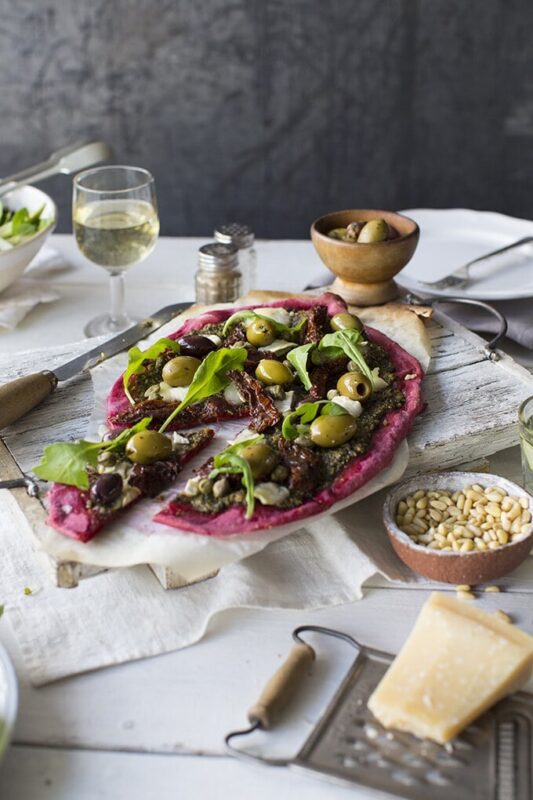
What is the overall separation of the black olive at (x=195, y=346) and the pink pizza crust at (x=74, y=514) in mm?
367

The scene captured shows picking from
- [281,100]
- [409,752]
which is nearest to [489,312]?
[409,752]

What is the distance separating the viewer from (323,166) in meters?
3.72

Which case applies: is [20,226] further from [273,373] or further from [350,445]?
[350,445]

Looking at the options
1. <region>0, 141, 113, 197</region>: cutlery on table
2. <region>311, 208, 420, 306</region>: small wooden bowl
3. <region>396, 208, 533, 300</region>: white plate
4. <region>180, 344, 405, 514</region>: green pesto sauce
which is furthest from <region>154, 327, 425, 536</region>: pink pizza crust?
<region>0, 141, 113, 197</region>: cutlery on table

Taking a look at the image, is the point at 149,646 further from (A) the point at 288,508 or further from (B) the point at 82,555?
(A) the point at 288,508

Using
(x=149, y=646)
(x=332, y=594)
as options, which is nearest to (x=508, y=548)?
(x=332, y=594)

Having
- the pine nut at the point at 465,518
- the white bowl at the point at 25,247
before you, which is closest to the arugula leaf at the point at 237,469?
the pine nut at the point at 465,518

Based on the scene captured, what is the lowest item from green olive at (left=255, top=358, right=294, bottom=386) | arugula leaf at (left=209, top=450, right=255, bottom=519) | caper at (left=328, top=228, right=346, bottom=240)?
arugula leaf at (left=209, top=450, right=255, bottom=519)

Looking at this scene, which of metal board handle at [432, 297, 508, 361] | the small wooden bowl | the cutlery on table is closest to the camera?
metal board handle at [432, 297, 508, 361]

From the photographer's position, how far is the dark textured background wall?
11.3 feet

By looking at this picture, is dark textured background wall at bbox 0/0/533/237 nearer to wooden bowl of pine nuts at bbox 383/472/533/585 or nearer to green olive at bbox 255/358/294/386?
green olive at bbox 255/358/294/386

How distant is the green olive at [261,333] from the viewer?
161cm

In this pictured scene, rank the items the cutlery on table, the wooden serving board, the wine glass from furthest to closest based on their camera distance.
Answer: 1. the cutlery on table
2. the wine glass
3. the wooden serving board

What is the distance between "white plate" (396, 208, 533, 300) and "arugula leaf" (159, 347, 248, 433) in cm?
62
